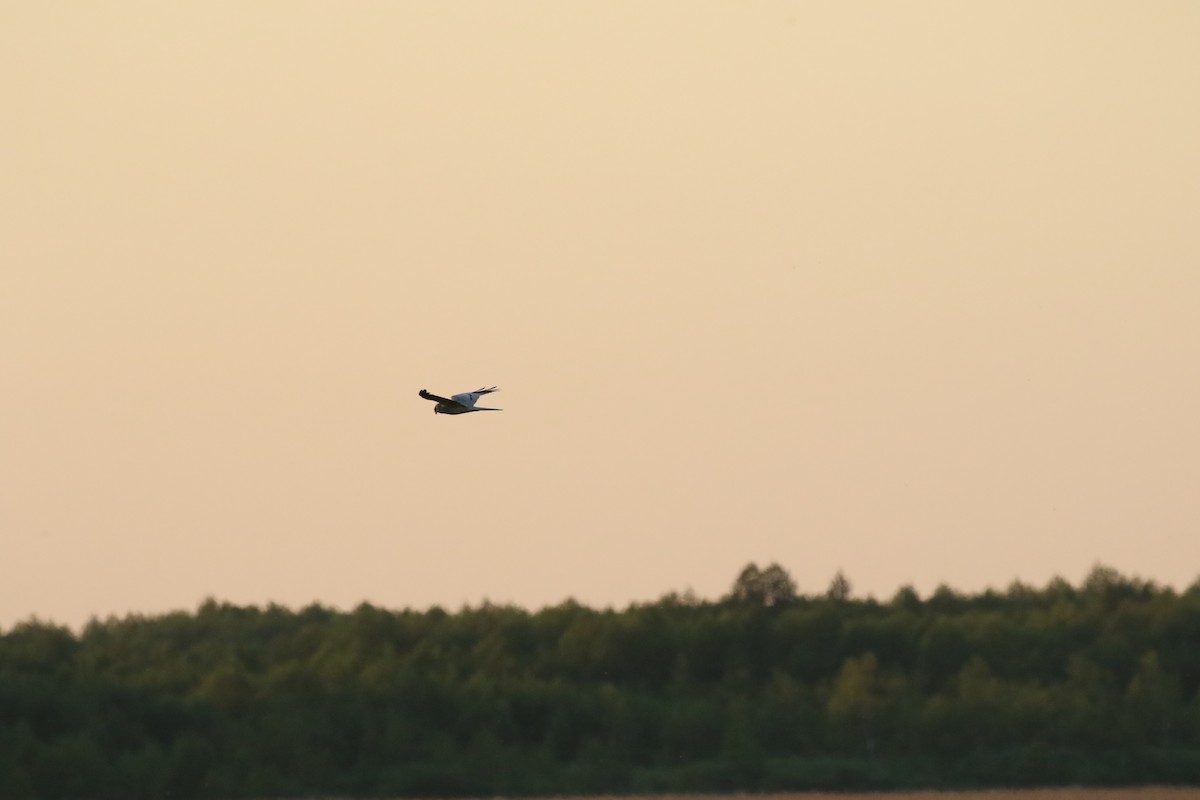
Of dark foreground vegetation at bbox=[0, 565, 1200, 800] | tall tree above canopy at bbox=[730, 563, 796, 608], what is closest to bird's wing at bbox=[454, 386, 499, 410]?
dark foreground vegetation at bbox=[0, 565, 1200, 800]

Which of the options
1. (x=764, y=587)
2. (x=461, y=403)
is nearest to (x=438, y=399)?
(x=461, y=403)

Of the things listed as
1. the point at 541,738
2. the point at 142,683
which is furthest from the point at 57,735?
the point at 541,738

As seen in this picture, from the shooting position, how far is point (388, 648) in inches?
3007

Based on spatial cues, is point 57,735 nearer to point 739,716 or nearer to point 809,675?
point 739,716

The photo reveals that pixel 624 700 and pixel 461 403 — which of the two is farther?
pixel 624 700

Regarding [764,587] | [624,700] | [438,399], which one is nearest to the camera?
[438,399]

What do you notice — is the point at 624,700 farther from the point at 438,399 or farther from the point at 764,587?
the point at 438,399

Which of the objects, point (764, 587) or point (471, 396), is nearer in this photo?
point (471, 396)

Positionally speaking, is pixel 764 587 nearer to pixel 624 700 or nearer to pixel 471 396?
pixel 624 700

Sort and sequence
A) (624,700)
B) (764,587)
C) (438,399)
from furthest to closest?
(764,587) → (624,700) → (438,399)

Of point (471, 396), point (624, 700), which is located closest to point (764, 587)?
point (624, 700)

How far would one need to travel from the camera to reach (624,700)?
227ft

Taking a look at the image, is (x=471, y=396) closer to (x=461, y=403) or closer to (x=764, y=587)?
(x=461, y=403)

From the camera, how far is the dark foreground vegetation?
6106 cm
